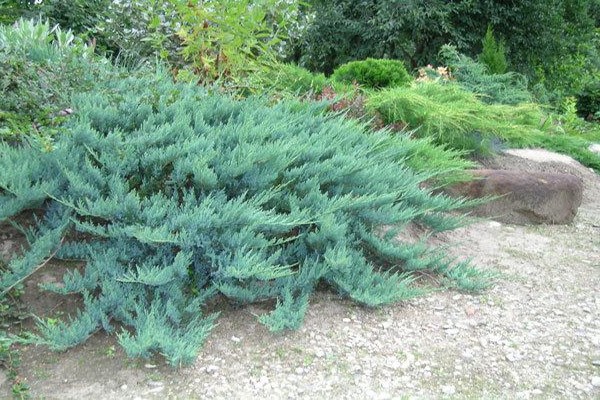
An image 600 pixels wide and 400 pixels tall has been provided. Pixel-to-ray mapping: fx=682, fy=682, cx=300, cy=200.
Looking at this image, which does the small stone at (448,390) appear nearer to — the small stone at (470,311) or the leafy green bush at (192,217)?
the leafy green bush at (192,217)

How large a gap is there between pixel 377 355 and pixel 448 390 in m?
0.36

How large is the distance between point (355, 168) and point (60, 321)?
1680 millimetres

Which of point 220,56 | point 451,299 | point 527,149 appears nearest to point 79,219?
point 451,299

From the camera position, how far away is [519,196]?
201 inches

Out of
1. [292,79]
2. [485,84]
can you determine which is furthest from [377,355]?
[485,84]

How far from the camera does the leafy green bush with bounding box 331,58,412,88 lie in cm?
816

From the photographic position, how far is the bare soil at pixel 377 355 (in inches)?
106

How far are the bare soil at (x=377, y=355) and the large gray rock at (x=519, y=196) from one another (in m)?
1.29

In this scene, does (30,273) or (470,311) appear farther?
(470,311)

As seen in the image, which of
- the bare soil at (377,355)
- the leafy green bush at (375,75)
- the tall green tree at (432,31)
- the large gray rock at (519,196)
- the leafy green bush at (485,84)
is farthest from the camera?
the tall green tree at (432,31)

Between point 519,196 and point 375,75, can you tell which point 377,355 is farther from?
point 375,75

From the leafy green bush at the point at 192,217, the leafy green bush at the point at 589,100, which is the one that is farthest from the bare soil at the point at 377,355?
the leafy green bush at the point at 589,100

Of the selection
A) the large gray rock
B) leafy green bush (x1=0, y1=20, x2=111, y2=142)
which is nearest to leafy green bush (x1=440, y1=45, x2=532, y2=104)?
the large gray rock

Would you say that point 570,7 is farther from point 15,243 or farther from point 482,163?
point 15,243
